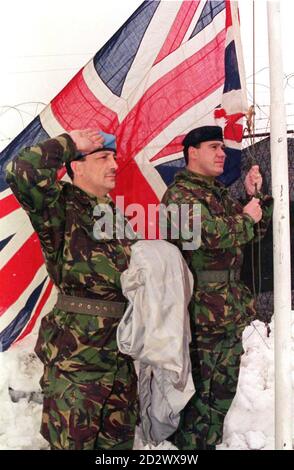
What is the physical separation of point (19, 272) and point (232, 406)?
2.70 ft

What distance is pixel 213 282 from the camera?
160 cm

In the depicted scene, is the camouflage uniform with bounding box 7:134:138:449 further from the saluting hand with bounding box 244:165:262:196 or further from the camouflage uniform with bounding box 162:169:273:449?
the saluting hand with bounding box 244:165:262:196

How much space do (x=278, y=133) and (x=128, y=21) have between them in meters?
0.58

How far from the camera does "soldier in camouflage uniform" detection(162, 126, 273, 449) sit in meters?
1.58

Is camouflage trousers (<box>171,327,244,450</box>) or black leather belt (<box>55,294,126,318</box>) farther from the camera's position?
camouflage trousers (<box>171,327,244,450</box>)

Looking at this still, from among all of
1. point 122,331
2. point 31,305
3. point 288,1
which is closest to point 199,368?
point 122,331

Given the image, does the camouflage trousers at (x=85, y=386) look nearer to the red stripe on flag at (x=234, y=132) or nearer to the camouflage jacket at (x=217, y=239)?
the camouflage jacket at (x=217, y=239)

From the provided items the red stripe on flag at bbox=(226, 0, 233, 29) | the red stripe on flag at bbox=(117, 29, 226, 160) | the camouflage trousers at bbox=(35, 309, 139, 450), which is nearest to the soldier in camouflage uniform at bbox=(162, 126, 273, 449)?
the red stripe on flag at bbox=(117, 29, 226, 160)

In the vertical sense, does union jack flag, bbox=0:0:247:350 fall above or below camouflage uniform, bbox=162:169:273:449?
above

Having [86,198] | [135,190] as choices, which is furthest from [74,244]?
[135,190]

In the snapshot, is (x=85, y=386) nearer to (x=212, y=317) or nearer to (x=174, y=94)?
Result: (x=212, y=317)

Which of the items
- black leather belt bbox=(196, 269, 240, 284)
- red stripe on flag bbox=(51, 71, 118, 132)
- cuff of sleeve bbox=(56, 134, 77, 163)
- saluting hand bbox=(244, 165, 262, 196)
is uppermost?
red stripe on flag bbox=(51, 71, 118, 132)

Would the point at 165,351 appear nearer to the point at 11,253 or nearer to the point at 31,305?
the point at 31,305

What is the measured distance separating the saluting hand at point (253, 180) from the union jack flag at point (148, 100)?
10 centimetres
